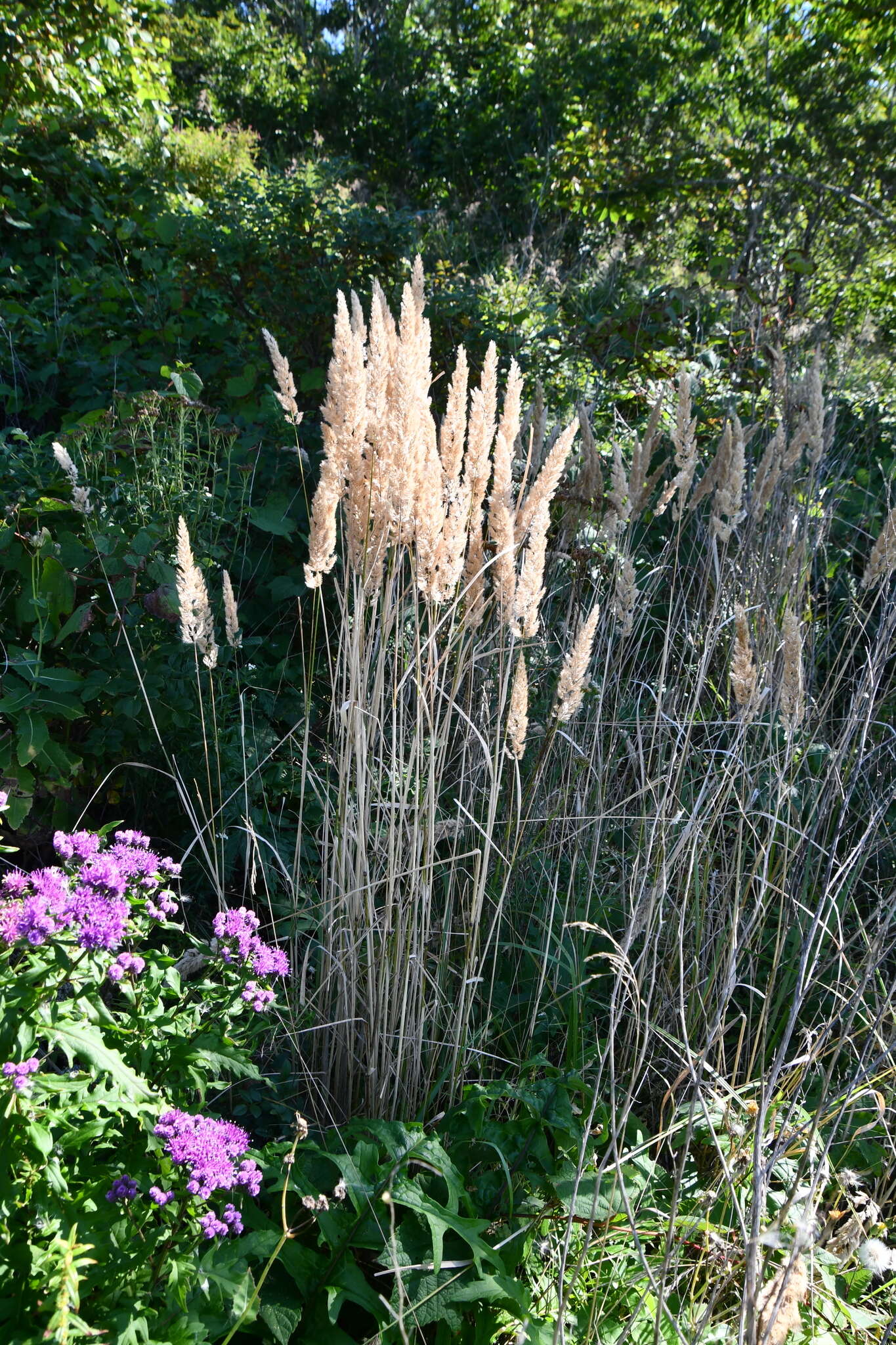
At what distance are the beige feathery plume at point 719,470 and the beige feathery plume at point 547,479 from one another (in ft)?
2.15

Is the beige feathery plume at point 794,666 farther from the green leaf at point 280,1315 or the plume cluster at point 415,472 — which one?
the green leaf at point 280,1315

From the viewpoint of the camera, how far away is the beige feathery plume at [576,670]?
5.99 feet

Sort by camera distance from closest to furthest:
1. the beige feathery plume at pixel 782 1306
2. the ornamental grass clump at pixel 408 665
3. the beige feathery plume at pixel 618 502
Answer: the beige feathery plume at pixel 782 1306, the ornamental grass clump at pixel 408 665, the beige feathery plume at pixel 618 502

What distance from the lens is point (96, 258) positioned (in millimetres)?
5414

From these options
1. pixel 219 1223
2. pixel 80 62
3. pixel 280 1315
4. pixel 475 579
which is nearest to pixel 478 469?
pixel 475 579

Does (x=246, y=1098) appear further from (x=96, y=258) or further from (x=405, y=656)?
(x=96, y=258)

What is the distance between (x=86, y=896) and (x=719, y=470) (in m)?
1.99

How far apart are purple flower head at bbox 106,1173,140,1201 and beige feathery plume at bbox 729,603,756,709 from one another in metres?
1.32

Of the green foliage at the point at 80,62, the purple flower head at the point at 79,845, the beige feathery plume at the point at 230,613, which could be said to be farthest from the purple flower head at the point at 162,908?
the green foliage at the point at 80,62

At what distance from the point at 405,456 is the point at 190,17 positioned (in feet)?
46.4

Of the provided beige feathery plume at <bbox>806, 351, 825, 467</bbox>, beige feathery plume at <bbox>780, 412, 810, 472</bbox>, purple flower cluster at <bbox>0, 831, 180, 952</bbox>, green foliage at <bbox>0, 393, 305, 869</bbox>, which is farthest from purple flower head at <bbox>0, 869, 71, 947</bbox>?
beige feathery plume at <bbox>806, 351, 825, 467</bbox>

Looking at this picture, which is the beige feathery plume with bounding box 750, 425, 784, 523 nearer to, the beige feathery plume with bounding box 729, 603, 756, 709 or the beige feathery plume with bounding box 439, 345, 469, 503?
the beige feathery plume with bounding box 729, 603, 756, 709

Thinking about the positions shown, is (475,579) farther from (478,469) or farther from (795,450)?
(795,450)

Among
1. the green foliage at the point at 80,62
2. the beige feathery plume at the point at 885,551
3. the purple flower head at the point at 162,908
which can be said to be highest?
the green foliage at the point at 80,62
